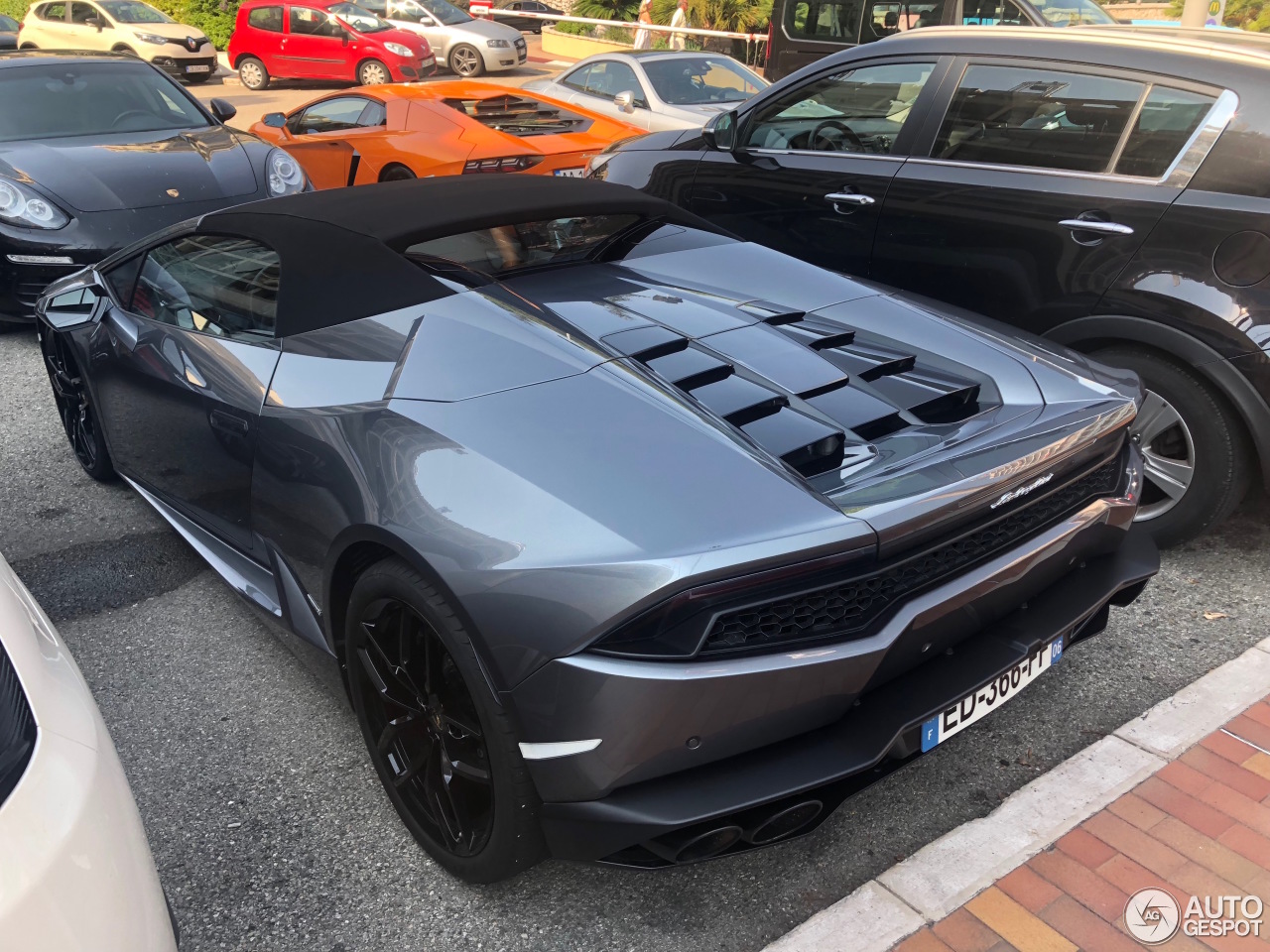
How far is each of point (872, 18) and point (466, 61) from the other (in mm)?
12162

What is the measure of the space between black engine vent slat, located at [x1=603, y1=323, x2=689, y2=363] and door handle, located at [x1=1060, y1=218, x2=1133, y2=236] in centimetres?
191

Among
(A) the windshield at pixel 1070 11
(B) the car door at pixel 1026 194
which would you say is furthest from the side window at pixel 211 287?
(A) the windshield at pixel 1070 11

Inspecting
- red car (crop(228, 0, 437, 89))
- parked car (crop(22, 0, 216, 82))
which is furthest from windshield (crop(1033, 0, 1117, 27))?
parked car (crop(22, 0, 216, 82))

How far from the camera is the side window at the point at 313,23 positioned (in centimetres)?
1891

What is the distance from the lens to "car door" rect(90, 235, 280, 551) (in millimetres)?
2781

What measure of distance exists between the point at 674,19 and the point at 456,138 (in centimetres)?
1462

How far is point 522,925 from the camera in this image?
7.30ft

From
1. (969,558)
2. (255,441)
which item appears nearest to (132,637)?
(255,441)

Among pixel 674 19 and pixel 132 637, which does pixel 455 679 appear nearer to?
pixel 132 637

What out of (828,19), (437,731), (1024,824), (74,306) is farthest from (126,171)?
(828,19)

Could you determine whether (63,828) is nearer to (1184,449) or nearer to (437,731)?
(437,731)

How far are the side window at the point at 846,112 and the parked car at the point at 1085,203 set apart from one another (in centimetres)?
1

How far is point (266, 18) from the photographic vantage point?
19.4 meters

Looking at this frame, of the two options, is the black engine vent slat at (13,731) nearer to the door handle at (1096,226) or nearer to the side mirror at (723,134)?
the door handle at (1096,226)
